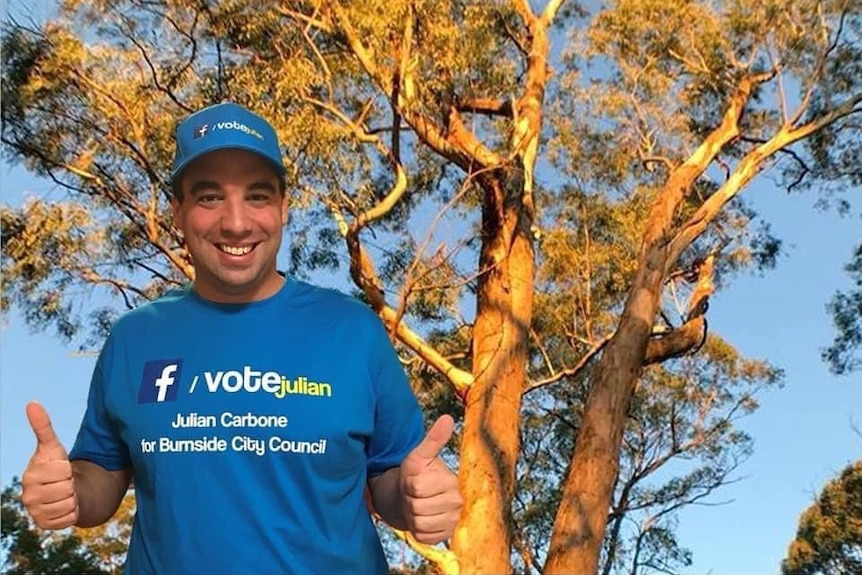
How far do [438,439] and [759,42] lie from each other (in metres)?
8.29

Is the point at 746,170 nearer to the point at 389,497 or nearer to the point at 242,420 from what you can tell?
the point at 389,497

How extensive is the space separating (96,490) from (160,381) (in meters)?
0.13

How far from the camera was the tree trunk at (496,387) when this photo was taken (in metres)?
6.23

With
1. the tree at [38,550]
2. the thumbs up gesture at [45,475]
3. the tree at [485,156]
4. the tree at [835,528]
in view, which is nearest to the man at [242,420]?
the thumbs up gesture at [45,475]

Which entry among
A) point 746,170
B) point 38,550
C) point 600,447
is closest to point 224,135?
point 600,447

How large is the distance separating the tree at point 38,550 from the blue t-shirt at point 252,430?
12888 millimetres

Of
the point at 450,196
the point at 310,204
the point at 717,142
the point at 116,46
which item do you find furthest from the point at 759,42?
the point at 116,46

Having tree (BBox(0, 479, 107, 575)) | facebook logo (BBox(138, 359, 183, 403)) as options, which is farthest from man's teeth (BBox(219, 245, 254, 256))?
tree (BBox(0, 479, 107, 575))

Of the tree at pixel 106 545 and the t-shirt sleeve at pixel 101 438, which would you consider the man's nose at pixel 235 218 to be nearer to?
the t-shirt sleeve at pixel 101 438

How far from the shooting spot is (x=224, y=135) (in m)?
0.99

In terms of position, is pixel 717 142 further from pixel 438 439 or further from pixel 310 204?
pixel 438 439

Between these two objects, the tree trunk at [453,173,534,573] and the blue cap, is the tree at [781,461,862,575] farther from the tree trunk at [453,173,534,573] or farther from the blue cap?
the blue cap

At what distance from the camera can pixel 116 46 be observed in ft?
24.6

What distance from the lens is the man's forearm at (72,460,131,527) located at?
0.98 meters
